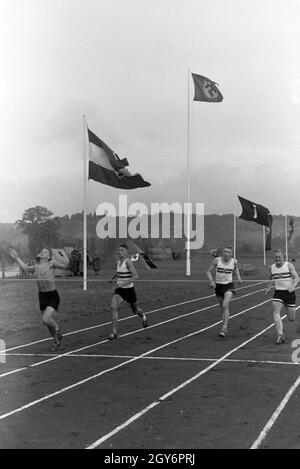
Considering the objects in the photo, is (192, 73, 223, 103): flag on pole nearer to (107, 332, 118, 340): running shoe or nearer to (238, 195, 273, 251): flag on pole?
(238, 195, 273, 251): flag on pole

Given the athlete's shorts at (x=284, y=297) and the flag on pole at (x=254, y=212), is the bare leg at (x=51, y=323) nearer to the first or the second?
the athlete's shorts at (x=284, y=297)

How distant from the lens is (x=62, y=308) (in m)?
19.1

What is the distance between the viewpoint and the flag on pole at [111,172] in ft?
72.0

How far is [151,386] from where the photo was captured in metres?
8.40

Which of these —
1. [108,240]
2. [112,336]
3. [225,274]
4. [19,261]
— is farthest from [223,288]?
[108,240]

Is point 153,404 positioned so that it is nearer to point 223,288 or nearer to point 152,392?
point 152,392

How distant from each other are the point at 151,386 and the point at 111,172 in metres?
14.3

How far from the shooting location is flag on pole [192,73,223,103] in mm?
32219

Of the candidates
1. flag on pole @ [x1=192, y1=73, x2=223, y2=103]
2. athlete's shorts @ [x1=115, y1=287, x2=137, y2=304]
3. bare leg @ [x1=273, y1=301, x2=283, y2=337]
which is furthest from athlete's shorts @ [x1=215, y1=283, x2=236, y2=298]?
flag on pole @ [x1=192, y1=73, x2=223, y2=103]

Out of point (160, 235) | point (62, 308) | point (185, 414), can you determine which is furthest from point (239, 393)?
point (160, 235)

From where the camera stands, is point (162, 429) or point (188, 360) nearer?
point (162, 429)
